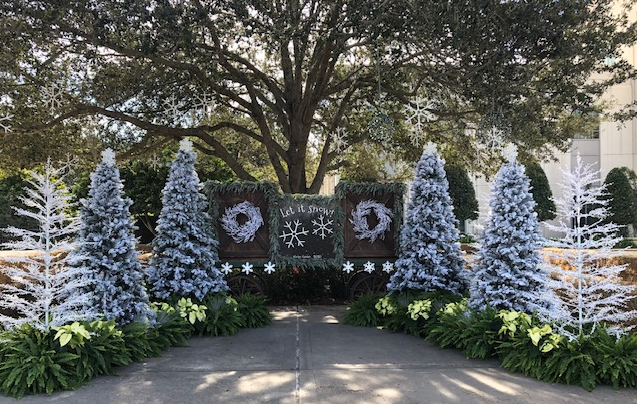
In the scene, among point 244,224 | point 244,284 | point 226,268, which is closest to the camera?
point 226,268

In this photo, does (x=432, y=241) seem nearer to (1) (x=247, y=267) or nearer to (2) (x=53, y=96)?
(1) (x=247, y=267)

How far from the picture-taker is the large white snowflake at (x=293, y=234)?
9.90 metres

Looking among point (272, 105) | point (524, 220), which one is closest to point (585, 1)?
point (524, 220)

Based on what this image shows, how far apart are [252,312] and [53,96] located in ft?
16.5

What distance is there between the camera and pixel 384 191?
1004 centimetres

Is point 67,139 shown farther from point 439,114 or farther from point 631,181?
point 631,181

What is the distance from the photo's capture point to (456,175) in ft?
75.9

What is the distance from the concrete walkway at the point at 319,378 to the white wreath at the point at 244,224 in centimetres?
250

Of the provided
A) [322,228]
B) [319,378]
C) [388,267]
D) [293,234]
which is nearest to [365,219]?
[322,228]

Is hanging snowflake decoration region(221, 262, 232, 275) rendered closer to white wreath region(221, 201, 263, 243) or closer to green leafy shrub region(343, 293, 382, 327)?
white wreath region(221, 201, 263, 243)

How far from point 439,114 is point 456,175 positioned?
1269 centimetres

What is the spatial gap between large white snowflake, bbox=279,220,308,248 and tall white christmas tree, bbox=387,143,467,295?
2082 millimetres

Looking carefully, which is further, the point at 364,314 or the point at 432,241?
the point at 364,314

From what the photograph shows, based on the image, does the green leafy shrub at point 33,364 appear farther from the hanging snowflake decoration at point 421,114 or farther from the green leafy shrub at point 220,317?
the hanging snowflake decoration at point 421,114
